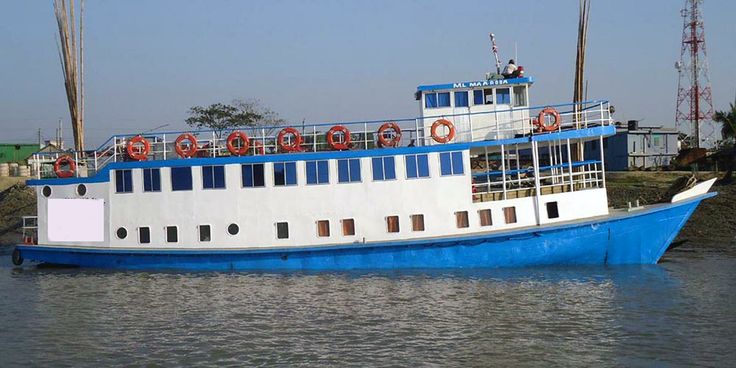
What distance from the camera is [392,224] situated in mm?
22172

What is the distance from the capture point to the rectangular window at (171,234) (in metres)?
23.2

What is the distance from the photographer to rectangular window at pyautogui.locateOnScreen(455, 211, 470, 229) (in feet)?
72.1

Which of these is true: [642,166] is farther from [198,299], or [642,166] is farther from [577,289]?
[198,299]

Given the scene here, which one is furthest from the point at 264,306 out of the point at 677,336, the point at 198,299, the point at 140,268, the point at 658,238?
the point at 658,238

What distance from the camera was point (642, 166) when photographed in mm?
47219

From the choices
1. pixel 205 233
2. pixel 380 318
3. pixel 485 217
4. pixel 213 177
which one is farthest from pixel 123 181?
pixel 380 318

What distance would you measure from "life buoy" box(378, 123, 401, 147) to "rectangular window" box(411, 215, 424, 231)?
96.0 inches

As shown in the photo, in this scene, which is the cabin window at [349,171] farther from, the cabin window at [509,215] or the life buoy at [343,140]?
the cabin window at [509,215]

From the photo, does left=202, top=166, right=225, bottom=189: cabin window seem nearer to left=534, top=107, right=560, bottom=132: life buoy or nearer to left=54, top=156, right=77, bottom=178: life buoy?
left=54, top=156, right=77, bottom=178: life buoy

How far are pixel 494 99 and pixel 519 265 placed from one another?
550cm

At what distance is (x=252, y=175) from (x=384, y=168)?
407 centimetres

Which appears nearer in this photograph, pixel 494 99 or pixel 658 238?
pixel 658 238

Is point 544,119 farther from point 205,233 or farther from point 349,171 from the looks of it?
point 205,233

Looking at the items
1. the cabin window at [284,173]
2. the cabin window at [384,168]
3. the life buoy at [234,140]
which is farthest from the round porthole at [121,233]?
the cabin window at [384,168]
